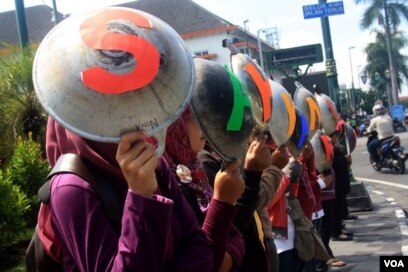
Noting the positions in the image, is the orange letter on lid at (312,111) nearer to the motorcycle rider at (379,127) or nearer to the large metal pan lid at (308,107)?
the large metal pan lid at (308,107)

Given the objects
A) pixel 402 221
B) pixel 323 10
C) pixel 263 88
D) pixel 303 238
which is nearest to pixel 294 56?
pixel 323 10

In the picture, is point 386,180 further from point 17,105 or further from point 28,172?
point 28,172

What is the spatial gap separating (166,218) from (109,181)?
7.8 inches

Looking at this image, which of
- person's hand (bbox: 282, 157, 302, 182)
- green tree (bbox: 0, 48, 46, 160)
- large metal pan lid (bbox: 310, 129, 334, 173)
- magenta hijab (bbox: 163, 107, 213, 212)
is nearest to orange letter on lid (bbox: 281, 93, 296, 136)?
person's hand (bbox: 282, 157, 302, 182)

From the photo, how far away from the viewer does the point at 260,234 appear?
2.58m

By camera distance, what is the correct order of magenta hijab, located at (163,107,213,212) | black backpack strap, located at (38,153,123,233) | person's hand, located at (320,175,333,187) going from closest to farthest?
black backpack strap, located at (38,153,123,233) < magenta hijab, located at (163,107,213,212) < person's hand, located at (320,175,333,187)

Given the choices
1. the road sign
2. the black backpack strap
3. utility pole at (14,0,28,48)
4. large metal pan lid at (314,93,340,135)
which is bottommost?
large metal pan lid at (314,93,340,135)

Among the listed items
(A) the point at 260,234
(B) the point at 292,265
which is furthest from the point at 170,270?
(B) the point at 292,265

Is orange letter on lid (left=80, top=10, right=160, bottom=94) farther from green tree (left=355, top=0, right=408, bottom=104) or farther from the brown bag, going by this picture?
green tree (left=355, top=0, right=408, bottom=104)

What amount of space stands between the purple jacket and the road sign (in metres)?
6.11

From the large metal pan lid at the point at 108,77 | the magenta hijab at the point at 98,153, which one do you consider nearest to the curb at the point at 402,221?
the magenta hijab at the point at 98,153

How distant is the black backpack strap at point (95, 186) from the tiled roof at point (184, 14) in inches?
1614

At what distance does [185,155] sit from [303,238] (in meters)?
1.78

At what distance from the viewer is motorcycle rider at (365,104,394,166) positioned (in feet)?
42.1
